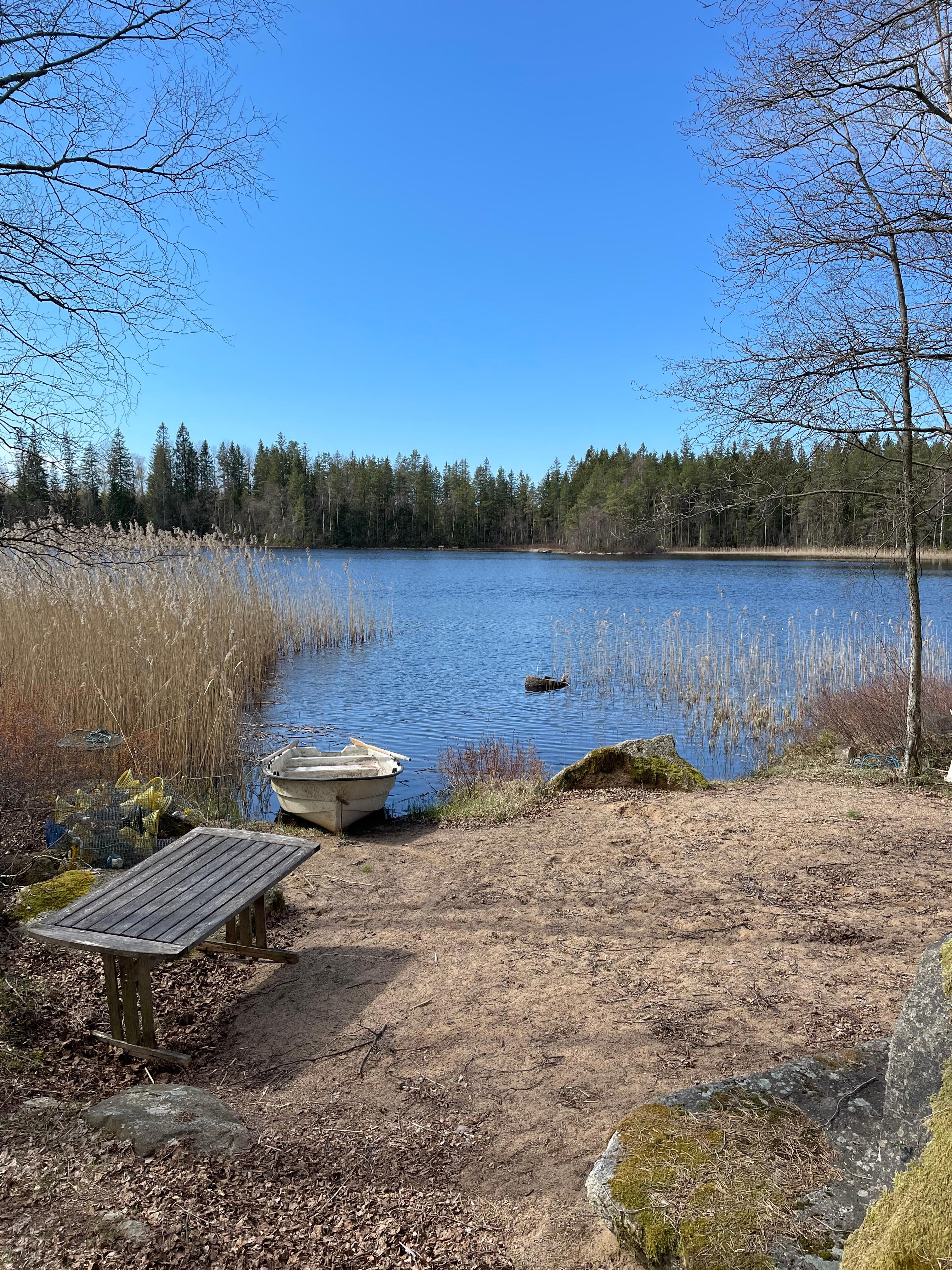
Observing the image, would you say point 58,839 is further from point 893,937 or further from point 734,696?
point 734,696

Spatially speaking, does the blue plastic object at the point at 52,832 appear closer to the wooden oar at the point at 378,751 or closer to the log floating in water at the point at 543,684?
the wooden oar at the point at 378,751

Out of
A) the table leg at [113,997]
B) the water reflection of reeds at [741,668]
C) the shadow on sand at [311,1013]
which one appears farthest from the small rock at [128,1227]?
the water reflection of reeds at [741,668]

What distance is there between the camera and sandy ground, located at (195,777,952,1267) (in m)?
3.02

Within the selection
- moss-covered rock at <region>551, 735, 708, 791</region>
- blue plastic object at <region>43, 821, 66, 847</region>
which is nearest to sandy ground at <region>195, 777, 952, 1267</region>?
moss-covered rock at <region>551, 735, 708, 791</region>

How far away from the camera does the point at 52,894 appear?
4.75 metres

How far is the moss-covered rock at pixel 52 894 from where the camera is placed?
15.3 ft

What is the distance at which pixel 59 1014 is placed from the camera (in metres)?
3.90

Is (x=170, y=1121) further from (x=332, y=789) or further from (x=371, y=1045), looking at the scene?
(x=332, y=789)

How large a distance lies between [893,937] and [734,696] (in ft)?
34.3

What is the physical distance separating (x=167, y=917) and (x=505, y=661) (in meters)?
15.5

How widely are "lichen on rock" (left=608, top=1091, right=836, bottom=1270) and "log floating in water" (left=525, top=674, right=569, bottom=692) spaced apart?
1348cm

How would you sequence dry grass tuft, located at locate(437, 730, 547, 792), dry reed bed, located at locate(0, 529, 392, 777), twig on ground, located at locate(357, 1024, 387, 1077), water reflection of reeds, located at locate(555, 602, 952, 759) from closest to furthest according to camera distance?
twig on ground, located at locate(357, 1024, 387, 1077), dry reed bed, located at locate(0, 529, 392, 777), dry grass tuft, located at locate(437, 730, 547, 792), water reflection of reeds, located at locate(555, 602, 952, 759)

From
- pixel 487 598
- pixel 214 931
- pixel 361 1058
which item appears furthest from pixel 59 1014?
pixel 487 598

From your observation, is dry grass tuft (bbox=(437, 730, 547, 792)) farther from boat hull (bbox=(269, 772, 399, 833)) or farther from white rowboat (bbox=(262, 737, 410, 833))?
boat hull (bbox=(269, 772, 399, 833))
